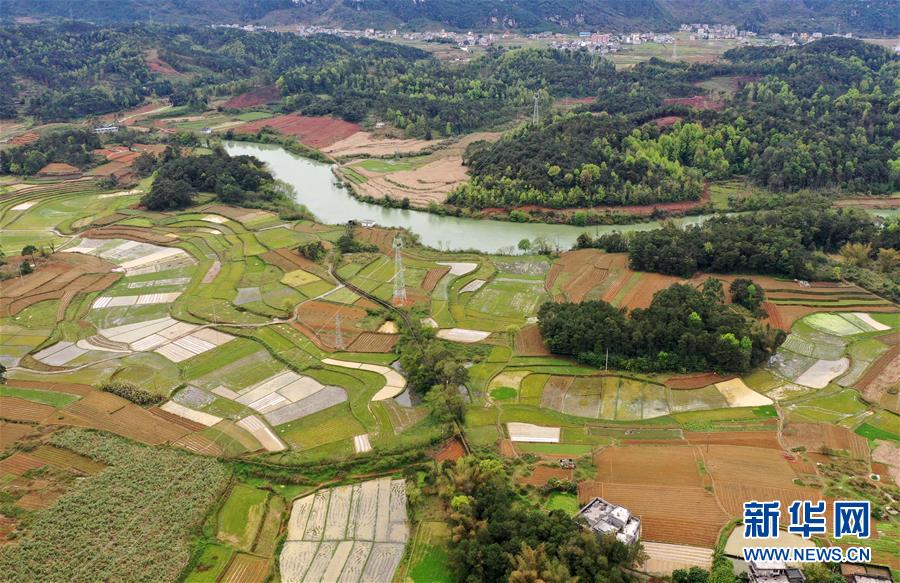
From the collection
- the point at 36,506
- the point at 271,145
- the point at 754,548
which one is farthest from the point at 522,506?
the point at 271,145

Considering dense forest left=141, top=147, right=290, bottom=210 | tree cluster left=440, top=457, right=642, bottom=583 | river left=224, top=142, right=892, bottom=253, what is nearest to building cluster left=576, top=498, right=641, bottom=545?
tree cluster left=440, top=457, right=642, bottom=583

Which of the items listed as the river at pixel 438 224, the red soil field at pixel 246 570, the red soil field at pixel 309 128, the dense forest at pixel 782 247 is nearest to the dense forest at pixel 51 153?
the red soil field at pixel 309 128

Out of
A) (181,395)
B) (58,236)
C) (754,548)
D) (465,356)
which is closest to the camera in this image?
(754,548)

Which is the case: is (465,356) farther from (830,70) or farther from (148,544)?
(830,70)

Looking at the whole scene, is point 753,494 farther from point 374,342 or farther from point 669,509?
point 374,342

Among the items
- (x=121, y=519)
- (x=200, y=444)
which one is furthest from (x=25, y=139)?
(x=121, y=519)

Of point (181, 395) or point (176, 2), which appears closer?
point (181, 395)

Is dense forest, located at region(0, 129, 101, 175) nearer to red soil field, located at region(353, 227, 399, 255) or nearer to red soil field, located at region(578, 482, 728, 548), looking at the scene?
red soil field, located at region(353, 227, 399, 255)
